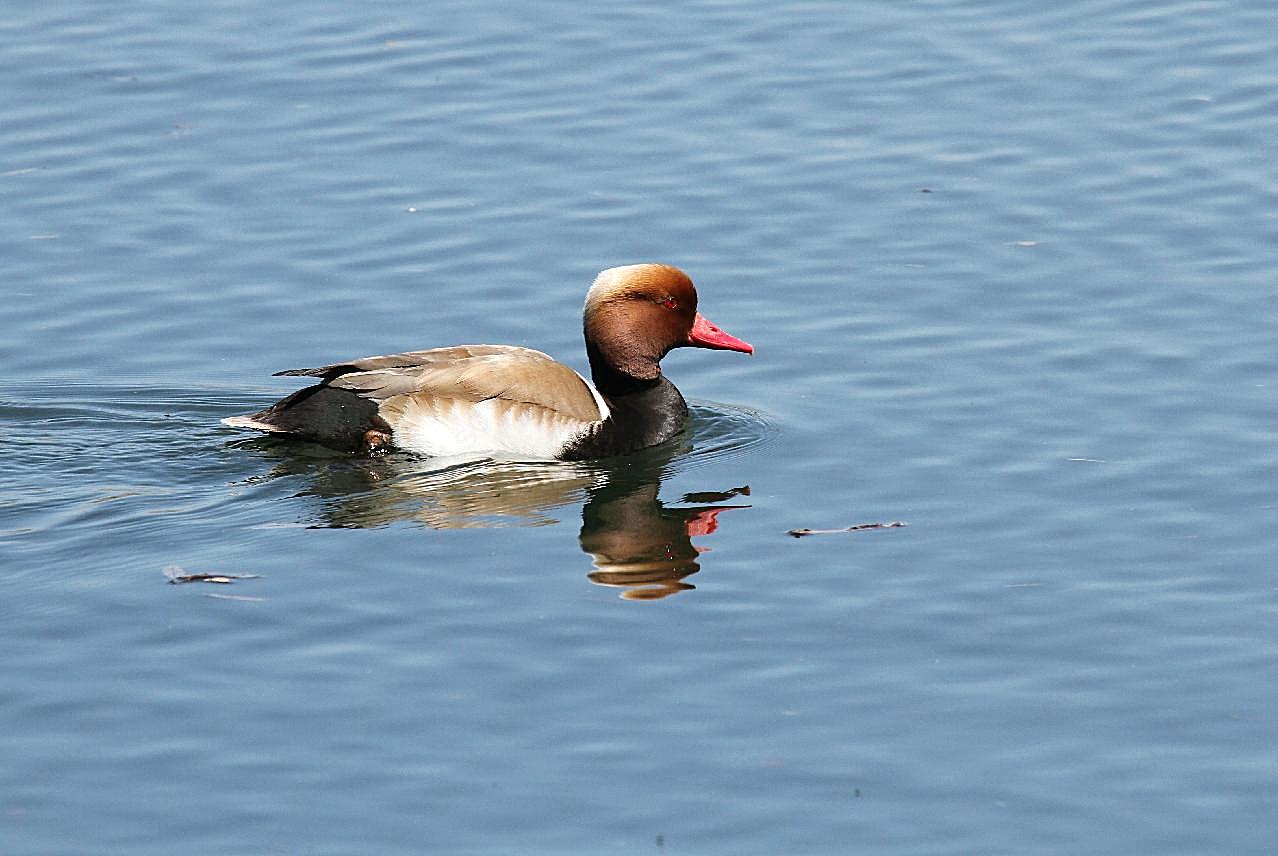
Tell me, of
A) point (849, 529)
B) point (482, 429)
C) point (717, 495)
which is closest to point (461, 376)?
point (482, 429)

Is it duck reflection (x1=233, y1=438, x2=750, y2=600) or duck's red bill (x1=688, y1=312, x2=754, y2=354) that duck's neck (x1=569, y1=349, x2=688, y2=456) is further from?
duck's red bill (x1=688, y1=312, x2=754, y2=354)

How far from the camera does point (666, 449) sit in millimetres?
10453

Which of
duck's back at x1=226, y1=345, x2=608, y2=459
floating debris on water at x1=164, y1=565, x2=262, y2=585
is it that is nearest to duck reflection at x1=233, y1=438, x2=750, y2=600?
duck's back at x1=226, y1=345, x2=608, y2=459

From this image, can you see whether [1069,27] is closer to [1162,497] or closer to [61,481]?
[1162,497]

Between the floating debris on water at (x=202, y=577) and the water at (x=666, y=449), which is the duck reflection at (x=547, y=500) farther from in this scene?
the floating debris on water at (x=202, y=577)

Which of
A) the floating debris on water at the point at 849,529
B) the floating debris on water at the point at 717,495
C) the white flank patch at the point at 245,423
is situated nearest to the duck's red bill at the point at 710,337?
the floating debris on water at the point at 717,495

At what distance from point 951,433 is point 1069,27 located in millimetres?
6658

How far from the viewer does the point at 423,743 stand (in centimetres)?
684

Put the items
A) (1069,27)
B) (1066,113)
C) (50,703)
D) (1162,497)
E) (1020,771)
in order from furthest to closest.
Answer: (1069,27) → (1066,113) → (1162,497) → (50,703) → (1020,771)

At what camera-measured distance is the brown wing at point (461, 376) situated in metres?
9.98

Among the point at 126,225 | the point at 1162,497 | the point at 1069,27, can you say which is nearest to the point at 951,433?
the point at 1162,497

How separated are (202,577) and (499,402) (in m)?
2.18

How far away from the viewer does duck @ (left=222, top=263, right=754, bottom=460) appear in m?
10.0

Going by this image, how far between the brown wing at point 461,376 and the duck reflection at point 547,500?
0.33 metres
